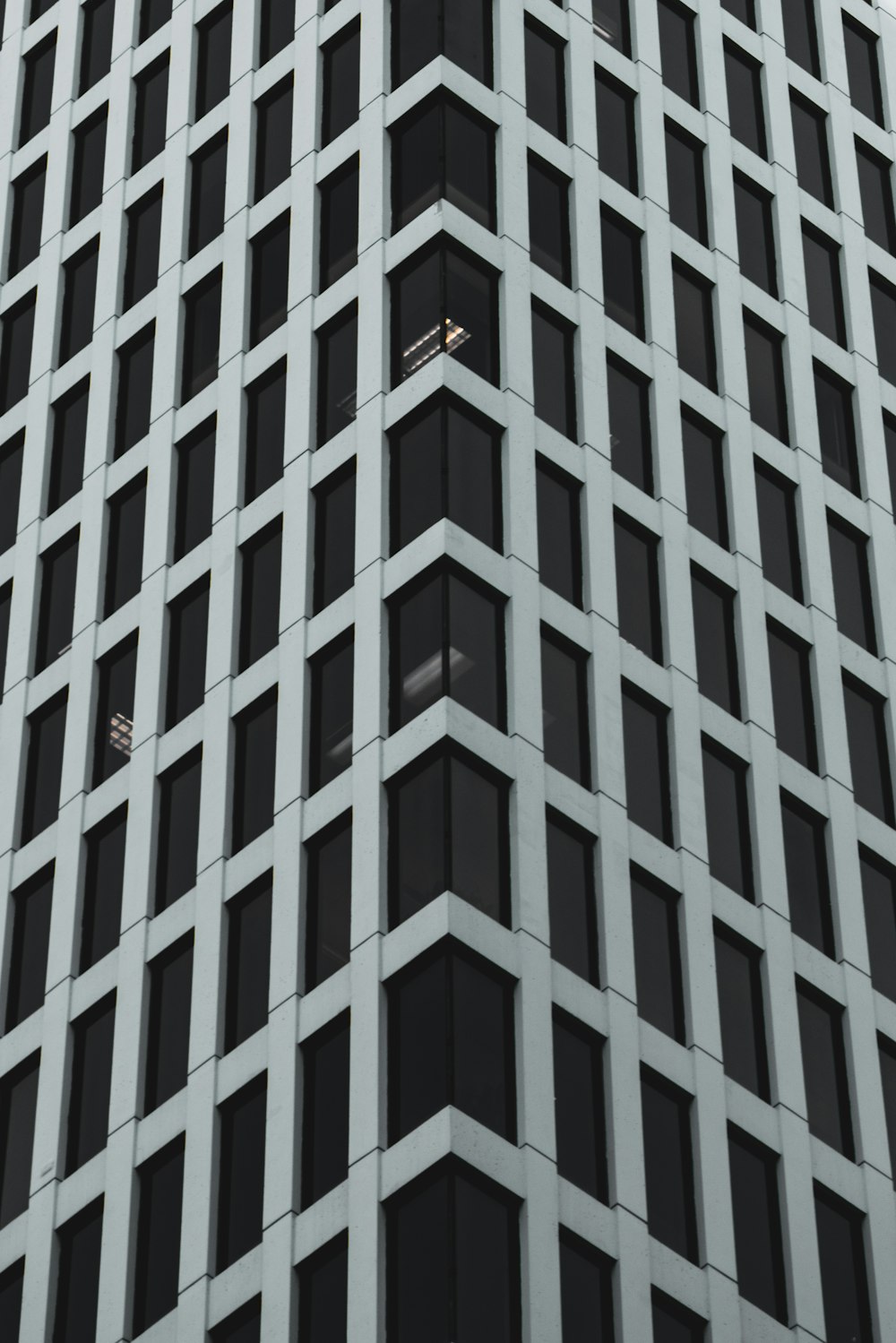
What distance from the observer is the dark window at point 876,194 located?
61.9 meters

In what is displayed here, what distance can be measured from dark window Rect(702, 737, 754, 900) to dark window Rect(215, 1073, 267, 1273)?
29.9ft

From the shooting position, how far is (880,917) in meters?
50.9

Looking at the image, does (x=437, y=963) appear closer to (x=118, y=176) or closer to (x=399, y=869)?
(x=399, y=869)

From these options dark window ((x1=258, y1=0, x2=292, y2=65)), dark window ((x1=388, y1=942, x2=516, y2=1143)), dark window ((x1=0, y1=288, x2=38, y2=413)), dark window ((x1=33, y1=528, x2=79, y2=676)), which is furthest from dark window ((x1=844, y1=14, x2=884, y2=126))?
dark window ((x1=388, y1=942, x2=516, y2=1143))

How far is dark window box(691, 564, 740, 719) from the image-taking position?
50.7 metres

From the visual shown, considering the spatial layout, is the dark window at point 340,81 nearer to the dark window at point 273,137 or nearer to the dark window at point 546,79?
the dark window at point 273,137

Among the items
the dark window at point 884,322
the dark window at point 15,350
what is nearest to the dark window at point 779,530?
the dark window at point 884,322

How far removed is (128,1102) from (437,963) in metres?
6.91

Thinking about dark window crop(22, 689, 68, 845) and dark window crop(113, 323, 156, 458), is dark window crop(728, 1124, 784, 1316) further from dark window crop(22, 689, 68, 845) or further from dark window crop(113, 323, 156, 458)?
dark window crop(113, 323, 156, 458)

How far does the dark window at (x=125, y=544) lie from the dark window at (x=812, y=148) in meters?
16.6

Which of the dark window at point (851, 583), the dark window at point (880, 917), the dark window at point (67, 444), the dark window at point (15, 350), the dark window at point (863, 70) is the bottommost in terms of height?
the dark window at point (880, 917)

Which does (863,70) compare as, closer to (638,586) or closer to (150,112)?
(150,112)

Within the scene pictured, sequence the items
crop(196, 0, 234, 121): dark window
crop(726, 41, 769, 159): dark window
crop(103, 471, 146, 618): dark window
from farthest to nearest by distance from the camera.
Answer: crop(726, 41, 769, 159): dark window → crop(196, 0, 234, 121): dark window → crop(103, 471, 146, 618): dark window

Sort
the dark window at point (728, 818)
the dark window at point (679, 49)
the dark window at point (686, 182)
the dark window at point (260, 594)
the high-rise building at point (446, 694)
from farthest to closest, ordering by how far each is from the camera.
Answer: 1. the dark window at point (679, 49)
2. the dark window at point (686, 182)
3. the dark window at point (260, 594)
4. the dark window at point (728, 818)
5. the high-rise building at point (446, 694)
